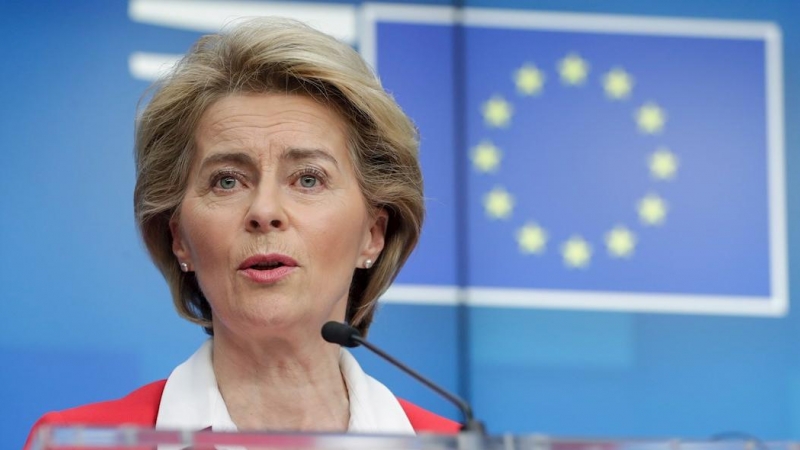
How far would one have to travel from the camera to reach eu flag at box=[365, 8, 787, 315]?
12.2 feet

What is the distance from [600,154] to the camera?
12.5ft

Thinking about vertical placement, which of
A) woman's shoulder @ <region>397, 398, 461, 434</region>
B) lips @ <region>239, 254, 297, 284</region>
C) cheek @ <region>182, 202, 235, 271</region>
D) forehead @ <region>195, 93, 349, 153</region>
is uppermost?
forehead @ <region>195, 93, 349, 153</region>

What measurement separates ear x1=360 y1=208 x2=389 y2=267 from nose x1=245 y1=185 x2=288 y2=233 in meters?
0.26

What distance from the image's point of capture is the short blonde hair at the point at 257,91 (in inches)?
83.6

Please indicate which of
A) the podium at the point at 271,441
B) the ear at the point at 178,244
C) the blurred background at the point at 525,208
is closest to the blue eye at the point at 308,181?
the ear at the point at 178,244

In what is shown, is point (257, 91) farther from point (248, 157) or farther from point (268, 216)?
point (268, 216)

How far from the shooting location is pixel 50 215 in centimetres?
353

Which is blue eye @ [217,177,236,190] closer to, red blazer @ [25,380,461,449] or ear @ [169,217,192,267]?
ear @ [169,217,192,267]

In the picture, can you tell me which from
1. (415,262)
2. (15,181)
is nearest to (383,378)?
(415,262)

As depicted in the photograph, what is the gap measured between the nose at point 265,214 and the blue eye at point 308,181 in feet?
0.23

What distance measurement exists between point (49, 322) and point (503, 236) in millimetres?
1220

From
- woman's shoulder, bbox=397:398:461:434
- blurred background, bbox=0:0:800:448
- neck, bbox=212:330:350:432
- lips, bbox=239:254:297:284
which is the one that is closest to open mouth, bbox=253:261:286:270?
lips, bbox=239:254:297:284

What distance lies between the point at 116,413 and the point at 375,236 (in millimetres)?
516

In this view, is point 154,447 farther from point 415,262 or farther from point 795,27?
point 795,27
